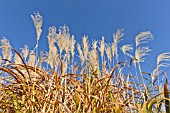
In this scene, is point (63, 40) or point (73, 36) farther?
point (73, 36)

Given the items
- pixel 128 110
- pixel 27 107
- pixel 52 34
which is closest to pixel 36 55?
pixel 52 34

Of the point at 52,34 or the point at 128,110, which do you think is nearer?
the point at 128,110

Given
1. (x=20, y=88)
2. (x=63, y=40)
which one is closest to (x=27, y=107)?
(x=20, y=88)

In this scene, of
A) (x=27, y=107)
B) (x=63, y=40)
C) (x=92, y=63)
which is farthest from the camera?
(x=92, y=63)

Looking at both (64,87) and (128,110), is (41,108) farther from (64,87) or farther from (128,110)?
(128,110)

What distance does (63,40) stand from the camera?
10.2ft

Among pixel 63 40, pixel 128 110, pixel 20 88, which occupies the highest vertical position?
pixel 63 40

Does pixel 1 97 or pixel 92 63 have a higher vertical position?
pixel 92 63

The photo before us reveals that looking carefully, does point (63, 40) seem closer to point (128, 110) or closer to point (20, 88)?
point (20, 88)

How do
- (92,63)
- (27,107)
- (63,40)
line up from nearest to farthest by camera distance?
(27,107), (63,40), (92,63)

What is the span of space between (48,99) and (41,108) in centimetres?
11

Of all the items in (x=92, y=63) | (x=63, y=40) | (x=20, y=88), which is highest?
(x=63, y=40)

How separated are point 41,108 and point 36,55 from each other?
742mm

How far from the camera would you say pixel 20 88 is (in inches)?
106
